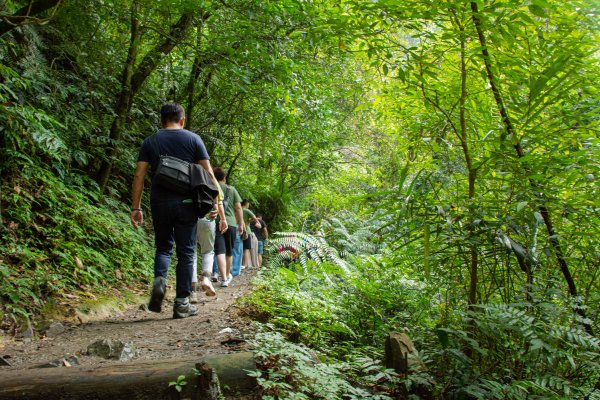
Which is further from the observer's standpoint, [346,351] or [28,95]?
[28,95]

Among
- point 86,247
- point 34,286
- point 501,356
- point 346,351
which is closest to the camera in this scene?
point 501,356

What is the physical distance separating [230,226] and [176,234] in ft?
13.6

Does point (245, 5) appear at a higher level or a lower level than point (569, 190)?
higher

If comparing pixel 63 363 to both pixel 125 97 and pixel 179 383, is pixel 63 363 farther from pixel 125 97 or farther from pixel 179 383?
pixel 125 97

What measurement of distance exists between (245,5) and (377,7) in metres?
4.93

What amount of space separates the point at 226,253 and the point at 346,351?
5.14 m

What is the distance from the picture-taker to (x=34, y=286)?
524cm

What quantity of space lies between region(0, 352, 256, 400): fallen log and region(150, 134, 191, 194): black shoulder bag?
2.35 metres

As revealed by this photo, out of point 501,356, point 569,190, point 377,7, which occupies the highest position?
point 377,7

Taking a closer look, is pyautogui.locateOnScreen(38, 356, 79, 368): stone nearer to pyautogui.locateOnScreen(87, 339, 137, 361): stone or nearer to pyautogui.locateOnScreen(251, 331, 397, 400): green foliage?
pyautogui.locateOnScreen(87, 339, 137, 361): stone

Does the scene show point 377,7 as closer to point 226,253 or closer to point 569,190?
point 569,190

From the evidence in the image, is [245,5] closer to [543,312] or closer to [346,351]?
[346,351]

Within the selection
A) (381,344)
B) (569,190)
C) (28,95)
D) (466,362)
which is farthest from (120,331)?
(28,95)

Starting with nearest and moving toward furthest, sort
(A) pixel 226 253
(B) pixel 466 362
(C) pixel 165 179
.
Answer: (B) pixel 466 362 < (C) pixel 165 179 < (A) pixel 226 253
